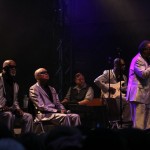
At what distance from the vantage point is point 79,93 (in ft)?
39.0

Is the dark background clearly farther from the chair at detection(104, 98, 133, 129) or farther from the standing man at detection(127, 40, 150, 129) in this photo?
the standing man at detection(127, 40, 150, 129)

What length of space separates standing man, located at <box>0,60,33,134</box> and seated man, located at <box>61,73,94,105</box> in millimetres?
2590

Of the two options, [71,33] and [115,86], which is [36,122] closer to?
[115,86]

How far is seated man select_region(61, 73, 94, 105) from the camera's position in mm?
11766

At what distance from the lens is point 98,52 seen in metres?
13.3

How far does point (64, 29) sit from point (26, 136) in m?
9.26

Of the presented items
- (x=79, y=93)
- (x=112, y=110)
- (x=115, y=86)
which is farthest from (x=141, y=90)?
(x=79, y=93)

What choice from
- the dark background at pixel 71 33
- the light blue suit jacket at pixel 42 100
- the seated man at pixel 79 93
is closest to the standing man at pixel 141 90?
the light blue suit jacket at pixel 42 100

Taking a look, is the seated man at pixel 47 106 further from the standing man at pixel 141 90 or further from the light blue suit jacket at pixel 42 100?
the standing man at pixel 141 90

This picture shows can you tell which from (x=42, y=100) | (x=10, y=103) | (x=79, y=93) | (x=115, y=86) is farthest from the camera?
(x=79, y=93)

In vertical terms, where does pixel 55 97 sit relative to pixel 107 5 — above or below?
below

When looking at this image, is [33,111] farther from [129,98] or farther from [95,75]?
[95,75]

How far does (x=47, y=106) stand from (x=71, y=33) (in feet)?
12.2


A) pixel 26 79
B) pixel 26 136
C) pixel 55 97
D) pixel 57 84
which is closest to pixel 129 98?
pixel 55 97
